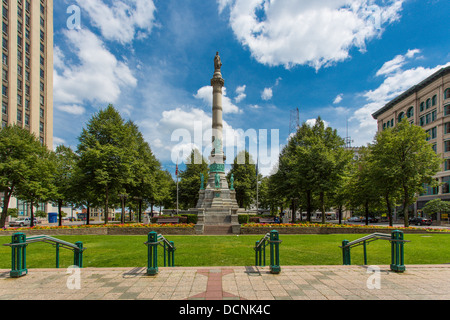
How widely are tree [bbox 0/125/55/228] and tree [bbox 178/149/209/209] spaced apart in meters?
27.6

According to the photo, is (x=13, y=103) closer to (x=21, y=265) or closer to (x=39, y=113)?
(x=39, y=113)

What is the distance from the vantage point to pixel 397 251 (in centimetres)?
789

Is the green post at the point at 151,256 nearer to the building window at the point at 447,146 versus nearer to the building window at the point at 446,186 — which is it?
the building window at the point at 446,186

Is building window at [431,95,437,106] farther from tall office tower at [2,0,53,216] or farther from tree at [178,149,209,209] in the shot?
tall office tower at [2,0,53,216]

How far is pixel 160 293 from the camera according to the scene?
6.01 metres

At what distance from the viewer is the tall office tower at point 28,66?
48625mm

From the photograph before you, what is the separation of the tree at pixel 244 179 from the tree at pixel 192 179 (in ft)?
24.8

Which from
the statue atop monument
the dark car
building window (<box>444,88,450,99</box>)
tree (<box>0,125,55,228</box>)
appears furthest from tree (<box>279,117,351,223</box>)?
tree (<box>0,125,55,228</box>)

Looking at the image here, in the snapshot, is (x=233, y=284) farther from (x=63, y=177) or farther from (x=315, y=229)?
(x=63, y=177)

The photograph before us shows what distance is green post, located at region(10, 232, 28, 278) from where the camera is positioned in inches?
287

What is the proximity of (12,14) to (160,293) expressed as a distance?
221 ft

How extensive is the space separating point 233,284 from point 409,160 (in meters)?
26.0

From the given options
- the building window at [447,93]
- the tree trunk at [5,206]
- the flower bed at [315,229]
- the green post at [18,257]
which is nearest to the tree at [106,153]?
the tree trunk at [5,206]
